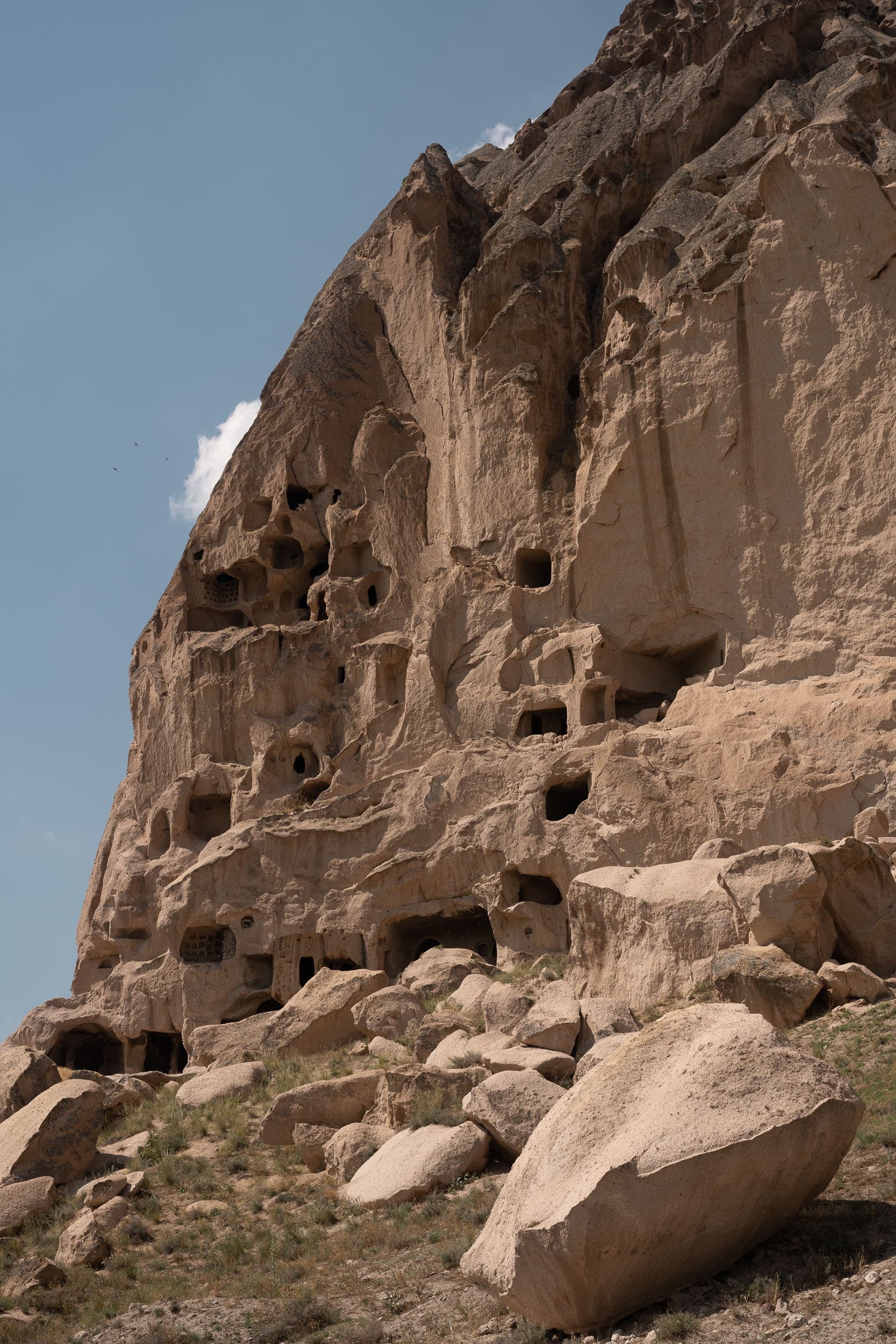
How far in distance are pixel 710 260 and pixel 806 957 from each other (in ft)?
42.3

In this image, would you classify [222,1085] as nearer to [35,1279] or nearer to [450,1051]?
[450,1051]

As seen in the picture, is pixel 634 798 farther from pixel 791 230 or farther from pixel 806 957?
pixel 791 230

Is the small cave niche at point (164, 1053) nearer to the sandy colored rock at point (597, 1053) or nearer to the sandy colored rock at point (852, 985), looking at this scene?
the sandy colored rock at point (597, 1053)

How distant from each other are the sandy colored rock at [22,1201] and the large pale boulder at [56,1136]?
353mm

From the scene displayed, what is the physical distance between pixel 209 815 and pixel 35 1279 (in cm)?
1730

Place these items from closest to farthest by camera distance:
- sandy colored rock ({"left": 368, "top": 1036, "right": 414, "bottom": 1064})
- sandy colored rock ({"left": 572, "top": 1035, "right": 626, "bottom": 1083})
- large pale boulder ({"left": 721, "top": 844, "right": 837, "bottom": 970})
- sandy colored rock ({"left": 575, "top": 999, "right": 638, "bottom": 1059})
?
1. sandy colored rock ({"left": 572, "top": 1035, "right": 626, "bottom": 1083})
2. sandy colored rock ({"left": 575, "top": 999, "right": 638, "bottom": 1059})
3. large pale boulder ({"left": 721, "top": 844, "right": 837, "bottom": 970})
4. sandy colored rock ({"left": 368, "top": 1036, "right": 414, "bottom": 1064})

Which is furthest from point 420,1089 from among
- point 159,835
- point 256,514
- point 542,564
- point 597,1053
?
point 256,514

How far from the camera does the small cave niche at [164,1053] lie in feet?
80.7

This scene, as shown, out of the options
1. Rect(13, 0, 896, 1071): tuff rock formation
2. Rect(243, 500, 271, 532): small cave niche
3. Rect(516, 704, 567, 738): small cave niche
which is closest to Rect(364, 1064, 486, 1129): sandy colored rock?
Rect(13, 0, 896, 1071): tuff rock formation

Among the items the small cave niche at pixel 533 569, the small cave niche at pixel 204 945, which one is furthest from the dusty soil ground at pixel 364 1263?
the small cave niche at pixel 533 569

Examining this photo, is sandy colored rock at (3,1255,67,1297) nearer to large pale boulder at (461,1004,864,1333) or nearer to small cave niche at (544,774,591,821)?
large pale boulder at (461,1004,864,1333)

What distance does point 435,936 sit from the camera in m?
22.1

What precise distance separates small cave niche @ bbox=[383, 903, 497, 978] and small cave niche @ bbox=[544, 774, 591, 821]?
76.6 inches

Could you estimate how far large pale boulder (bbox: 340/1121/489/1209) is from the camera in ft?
32.6
